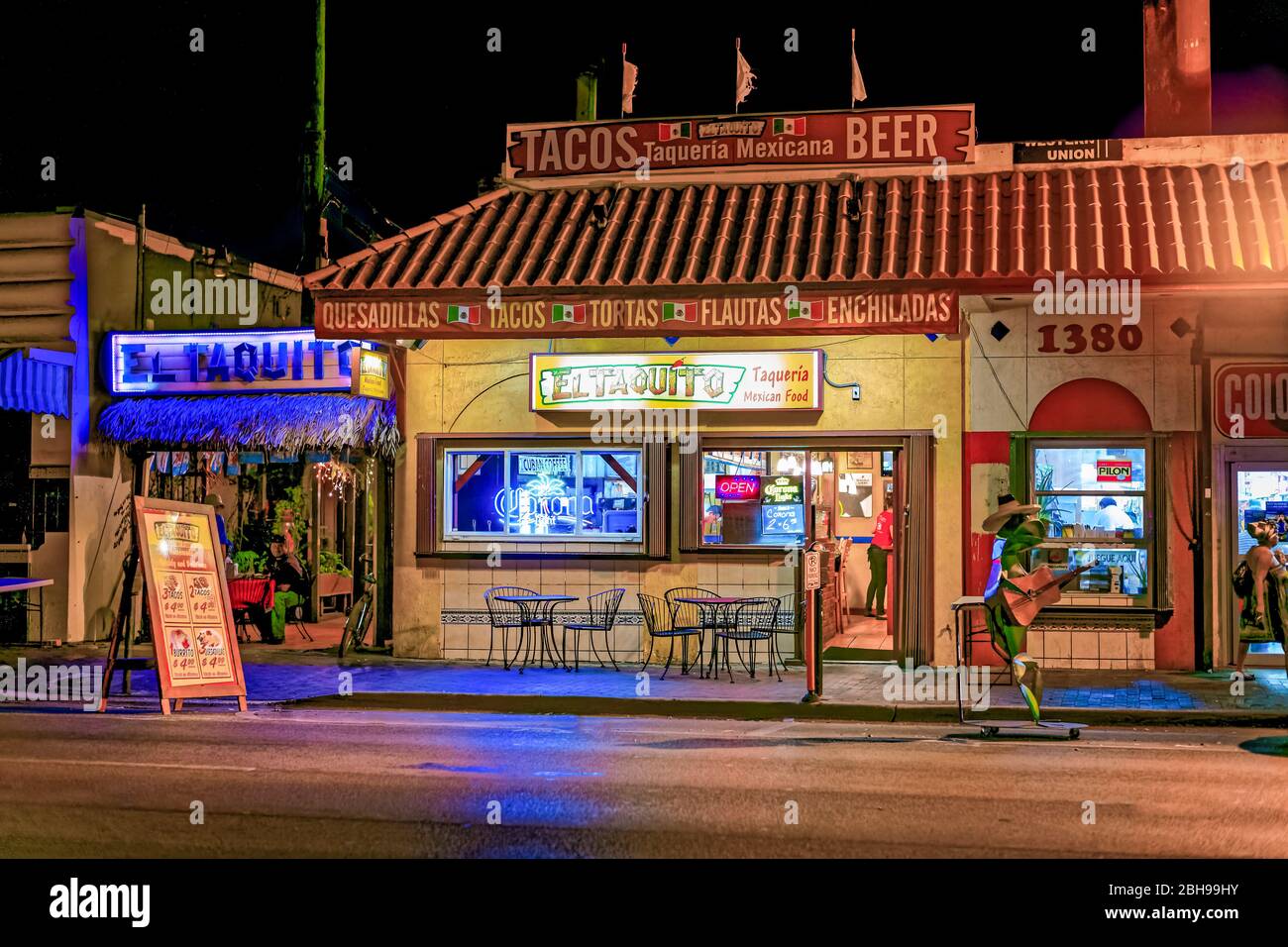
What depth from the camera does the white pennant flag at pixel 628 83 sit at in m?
17.0

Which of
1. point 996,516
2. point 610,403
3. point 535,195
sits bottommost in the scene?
point 996,516

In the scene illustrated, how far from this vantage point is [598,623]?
1546 cm

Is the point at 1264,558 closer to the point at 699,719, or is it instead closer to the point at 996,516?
the point at 996,516

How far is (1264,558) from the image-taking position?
1268 cm

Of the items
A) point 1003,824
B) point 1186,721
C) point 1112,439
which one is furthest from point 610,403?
point 1003,824

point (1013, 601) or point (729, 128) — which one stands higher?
point (729, 128)

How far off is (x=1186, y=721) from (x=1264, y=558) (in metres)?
2.09

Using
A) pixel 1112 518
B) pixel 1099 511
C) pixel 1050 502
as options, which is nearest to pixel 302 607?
pixel 1050 502

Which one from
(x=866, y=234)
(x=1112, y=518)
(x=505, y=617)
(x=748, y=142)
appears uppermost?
(x=748, y=142)

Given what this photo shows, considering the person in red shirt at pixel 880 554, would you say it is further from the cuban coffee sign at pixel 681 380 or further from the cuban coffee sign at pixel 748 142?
the cuban coffee sign at pixel 748 142

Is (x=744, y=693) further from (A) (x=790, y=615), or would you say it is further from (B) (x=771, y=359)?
(B) (x=771, y=359)

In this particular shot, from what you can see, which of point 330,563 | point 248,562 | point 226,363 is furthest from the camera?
point 330,563

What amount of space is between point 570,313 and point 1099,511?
6.33 metres

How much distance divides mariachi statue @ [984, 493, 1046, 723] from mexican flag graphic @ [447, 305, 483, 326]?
6285 mm
